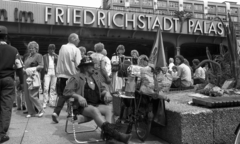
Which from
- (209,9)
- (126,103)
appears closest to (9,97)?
(126,103)

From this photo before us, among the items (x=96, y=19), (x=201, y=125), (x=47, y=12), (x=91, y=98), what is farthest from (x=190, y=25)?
(x=91, y=98)

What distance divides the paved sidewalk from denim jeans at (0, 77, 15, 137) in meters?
0.29

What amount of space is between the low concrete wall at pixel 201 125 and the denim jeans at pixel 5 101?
2.67 m

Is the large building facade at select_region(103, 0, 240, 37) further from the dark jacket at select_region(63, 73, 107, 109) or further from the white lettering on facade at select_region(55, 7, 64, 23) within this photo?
the dark jacket at select_region(63, 73, 107, 109)

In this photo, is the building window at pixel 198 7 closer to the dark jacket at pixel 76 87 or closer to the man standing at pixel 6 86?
the dark jacket at pixel 76 87

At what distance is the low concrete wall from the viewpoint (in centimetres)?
350

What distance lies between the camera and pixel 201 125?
357cm

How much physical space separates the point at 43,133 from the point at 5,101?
900 mm

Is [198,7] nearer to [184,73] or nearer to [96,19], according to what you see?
[96,19]

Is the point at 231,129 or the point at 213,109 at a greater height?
the point at 213,109

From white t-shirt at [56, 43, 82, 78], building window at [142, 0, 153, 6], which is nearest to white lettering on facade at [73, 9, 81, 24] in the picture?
white t-shirt at [56, 43, 82, 78]

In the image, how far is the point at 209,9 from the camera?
94.2 meters

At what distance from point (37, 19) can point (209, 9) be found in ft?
288

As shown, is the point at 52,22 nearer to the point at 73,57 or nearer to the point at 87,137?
the point at 73,57
